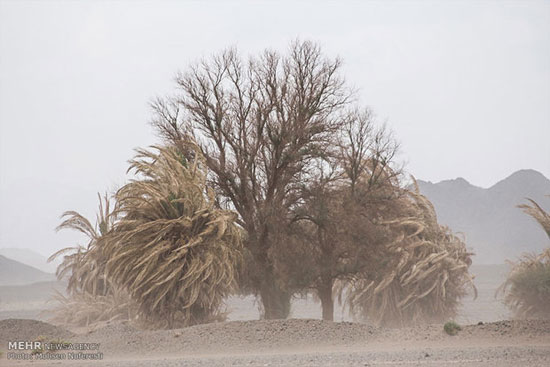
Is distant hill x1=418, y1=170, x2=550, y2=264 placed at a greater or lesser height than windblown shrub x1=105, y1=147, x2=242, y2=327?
greater

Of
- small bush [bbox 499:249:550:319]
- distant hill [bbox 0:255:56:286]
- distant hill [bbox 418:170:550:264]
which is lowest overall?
small bush [bbox 499:249:550:319]

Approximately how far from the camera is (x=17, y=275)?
107375 millimetres

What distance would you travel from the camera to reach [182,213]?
666 inches

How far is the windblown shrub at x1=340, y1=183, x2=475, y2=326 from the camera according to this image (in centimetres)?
2116

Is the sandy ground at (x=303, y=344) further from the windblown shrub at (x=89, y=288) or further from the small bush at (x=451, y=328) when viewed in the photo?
the windblown shrub at (x=89, y=288)

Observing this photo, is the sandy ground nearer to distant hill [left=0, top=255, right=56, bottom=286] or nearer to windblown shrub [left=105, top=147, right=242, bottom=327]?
windblown shrub [left=105, top=147, right=242, bottom=327]

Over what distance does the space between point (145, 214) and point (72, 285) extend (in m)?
8.73

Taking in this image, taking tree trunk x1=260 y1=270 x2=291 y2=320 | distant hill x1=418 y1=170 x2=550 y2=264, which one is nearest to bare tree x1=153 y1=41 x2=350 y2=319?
tree trunk x1=260 y1=270 x2=291 y2=320

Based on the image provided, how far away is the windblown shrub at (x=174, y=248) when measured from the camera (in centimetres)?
1639

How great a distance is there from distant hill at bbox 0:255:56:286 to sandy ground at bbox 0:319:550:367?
9461 centimetres

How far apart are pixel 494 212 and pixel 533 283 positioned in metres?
102

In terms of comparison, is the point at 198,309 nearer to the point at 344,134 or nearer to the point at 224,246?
the point at 224,246

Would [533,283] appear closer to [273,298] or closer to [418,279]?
[418,279]

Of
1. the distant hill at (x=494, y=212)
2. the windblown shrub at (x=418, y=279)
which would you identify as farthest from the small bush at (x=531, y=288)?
the distant hill at (x=494, y=212)
